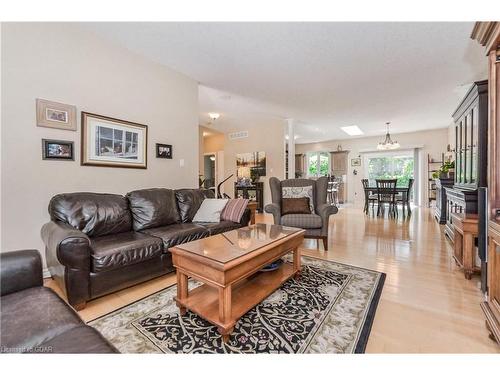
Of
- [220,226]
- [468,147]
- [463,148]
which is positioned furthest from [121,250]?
[463,148]

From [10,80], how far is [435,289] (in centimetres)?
423

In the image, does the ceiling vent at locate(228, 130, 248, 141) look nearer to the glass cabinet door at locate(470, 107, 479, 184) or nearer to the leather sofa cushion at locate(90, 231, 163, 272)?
the glass cabinet door at locate(470, 107, 479, 184)

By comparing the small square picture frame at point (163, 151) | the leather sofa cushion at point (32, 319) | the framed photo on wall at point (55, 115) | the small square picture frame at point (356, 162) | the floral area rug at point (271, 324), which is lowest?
the floral area rug at point (271, 324)

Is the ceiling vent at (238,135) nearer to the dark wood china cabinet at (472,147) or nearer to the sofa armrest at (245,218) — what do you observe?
the sofa armrest at (245,218)

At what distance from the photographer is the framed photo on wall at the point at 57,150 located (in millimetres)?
2287

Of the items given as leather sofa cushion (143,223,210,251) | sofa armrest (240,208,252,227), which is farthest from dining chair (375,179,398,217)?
leather sofa cushion (143,223,210,251)

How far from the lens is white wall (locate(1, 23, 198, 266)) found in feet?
6.90

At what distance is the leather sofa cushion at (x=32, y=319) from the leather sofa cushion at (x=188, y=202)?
1.87 m

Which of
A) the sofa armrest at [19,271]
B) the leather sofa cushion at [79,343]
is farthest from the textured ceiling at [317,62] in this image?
the leather sofa cushion at [79,343]

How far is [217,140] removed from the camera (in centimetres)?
796

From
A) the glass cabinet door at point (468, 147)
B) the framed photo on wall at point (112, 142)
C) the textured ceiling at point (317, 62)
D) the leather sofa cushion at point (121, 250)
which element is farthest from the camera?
the glass cabinet door at point (468, 147)

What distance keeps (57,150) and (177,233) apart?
1.53 meters
